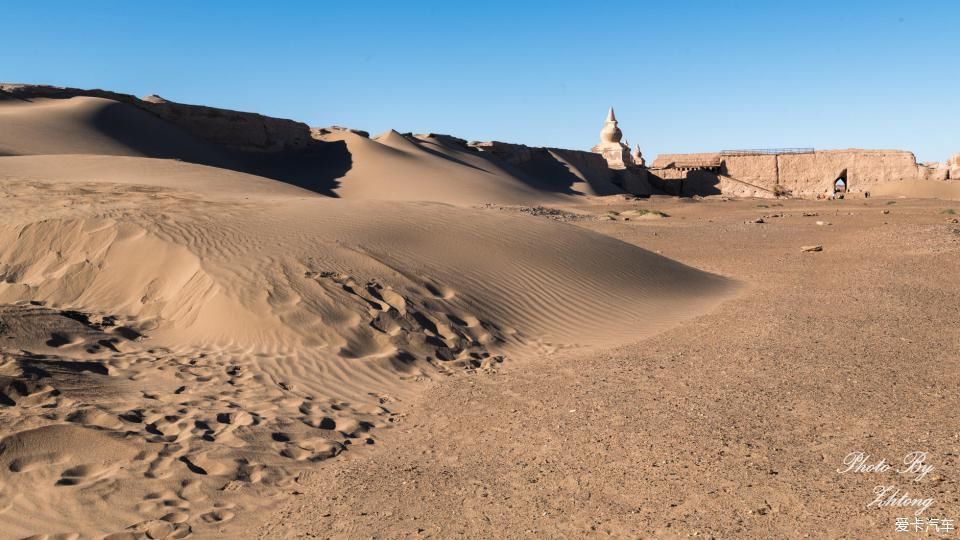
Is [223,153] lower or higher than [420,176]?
higher

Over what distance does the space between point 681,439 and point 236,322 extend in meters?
4.75

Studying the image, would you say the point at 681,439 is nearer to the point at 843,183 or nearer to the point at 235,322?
the point at 235,322

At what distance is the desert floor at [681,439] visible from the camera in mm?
4211

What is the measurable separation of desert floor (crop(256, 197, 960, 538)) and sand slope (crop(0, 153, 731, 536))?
585 mm

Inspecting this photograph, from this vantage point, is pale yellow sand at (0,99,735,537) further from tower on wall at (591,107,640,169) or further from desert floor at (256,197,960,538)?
tower on wall at (591,107,640,169)

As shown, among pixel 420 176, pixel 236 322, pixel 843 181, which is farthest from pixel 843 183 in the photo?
pixel 236 322

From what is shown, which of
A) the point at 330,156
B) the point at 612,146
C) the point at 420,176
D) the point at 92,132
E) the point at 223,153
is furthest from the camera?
the point at 612,146

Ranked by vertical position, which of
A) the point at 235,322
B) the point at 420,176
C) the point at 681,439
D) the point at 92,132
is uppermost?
the point at 92,132

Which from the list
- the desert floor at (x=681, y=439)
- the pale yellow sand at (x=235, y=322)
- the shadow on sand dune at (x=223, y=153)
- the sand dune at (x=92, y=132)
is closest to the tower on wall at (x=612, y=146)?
the shadow on sand dune at (x=223, y=153)

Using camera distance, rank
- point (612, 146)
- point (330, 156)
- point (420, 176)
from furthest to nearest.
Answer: point (612, 146), point (330, 156), point (420, 176)

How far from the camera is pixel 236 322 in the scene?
25.7ft

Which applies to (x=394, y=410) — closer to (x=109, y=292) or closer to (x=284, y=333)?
(x=284, y=333)

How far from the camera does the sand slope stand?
4828mm

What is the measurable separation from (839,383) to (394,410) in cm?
396
